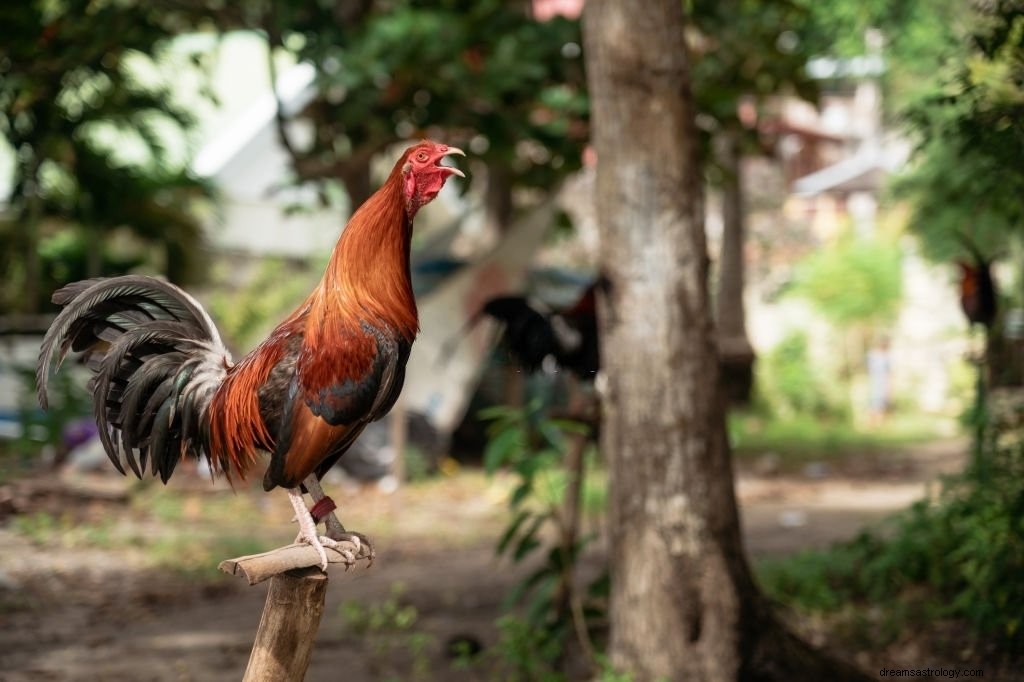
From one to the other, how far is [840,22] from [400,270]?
30.8ft

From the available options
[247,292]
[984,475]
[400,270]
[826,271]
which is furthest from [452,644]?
[826,271]

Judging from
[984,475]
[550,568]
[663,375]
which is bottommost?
[550,568]

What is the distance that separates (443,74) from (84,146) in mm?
3922

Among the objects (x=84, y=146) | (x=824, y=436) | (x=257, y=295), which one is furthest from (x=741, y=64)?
(x=257, y=295)

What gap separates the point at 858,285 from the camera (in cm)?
1847

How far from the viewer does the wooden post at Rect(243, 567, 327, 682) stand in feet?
10.2

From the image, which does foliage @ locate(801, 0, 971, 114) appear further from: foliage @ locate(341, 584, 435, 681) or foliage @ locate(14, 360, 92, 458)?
foliage @ locate(14, 360, 92, 458)

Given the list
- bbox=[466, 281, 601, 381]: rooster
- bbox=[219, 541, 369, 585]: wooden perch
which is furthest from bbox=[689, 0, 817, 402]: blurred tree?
bbox=[219, 541, 369, 585]: wooden perch

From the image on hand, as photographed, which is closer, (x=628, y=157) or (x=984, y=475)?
(x=628, y=157)

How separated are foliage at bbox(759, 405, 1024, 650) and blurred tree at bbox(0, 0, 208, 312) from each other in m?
5.88

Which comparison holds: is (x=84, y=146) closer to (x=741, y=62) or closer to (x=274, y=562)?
(x=741, y=62)

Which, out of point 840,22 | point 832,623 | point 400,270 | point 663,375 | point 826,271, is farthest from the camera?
point 826,271

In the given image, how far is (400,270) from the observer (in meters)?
3.28

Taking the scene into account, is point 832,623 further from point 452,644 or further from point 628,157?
point 628,157
